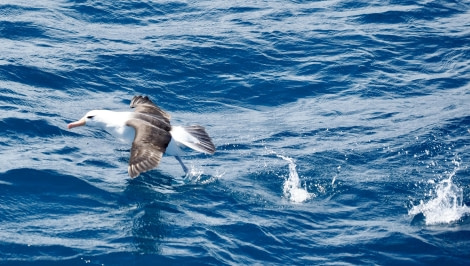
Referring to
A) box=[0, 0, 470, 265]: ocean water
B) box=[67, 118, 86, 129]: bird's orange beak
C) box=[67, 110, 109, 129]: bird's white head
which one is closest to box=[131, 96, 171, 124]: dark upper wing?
box=[67, 110, 109, 129]: bird's white head

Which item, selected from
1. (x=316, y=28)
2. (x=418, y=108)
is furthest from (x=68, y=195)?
(x=316, y=28)

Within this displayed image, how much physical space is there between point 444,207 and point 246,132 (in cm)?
502

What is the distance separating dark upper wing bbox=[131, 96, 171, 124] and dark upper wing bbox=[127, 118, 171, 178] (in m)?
0.88

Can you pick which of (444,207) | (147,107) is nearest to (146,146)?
(147,107)

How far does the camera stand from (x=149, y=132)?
14.4 metres

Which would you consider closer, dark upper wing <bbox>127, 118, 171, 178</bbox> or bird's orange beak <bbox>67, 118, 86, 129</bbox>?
dark upper wing <bbox>127, 118, 171, 178</bbox>

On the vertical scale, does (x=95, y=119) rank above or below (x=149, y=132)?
above

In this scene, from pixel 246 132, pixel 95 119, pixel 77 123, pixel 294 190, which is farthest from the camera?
pixel 246 132

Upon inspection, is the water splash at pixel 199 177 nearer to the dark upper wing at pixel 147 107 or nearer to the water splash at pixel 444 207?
the dark upper wing at pixel 147 107

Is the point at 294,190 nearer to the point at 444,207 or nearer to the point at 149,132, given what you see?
the point at 444,207

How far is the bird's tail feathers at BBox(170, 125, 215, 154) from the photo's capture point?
14.5m

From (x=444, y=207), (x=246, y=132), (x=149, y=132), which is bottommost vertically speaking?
(x=444, y=207)

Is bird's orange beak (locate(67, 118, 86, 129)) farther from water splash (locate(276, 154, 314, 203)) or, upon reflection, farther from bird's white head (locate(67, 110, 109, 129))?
water splash (locate(276, 154, 314, 203))

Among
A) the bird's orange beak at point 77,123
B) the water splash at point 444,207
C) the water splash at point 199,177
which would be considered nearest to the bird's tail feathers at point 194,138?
the water splash at point 199,177
